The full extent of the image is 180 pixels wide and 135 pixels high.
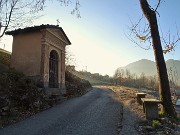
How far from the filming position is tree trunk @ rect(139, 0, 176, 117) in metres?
9.14

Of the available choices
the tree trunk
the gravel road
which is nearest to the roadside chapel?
the gravel road

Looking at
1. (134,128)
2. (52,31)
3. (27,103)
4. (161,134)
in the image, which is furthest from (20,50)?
(161,134)

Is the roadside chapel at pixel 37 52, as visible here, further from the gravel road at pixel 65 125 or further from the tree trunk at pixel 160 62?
the tree trunk at pixel 160 62

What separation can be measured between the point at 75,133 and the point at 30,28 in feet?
34.5

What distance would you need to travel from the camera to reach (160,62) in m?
9.48

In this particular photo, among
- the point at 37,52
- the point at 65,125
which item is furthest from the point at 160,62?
the point at 37,52

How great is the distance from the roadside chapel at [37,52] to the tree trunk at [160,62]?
8.42 m

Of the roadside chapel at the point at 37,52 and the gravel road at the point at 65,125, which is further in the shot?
the roadside chapel at the point at 37,52

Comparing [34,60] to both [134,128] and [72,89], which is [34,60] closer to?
[72,89]

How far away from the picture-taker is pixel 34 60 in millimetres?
15703

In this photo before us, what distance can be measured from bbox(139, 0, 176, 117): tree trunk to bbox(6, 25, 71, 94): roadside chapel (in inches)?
332

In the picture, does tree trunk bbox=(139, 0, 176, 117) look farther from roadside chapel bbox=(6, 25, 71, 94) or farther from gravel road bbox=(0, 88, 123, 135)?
roadside chapel bbox=(6, 25, 71, 94)

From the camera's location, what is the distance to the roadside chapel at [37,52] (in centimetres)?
1543

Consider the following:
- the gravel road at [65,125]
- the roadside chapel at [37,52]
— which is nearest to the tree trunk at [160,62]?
the gravel road at [65,125]
